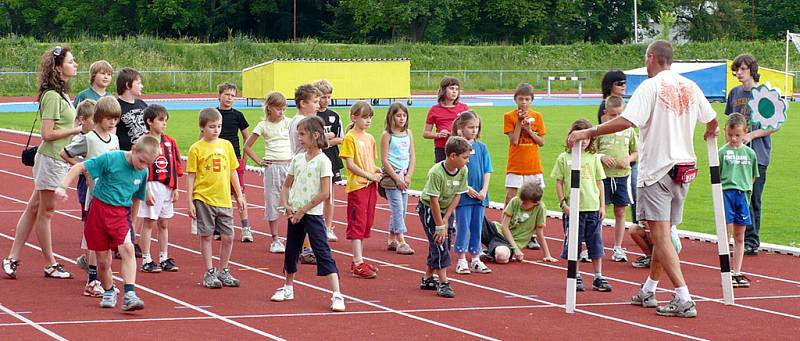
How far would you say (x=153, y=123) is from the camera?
33.7 feet

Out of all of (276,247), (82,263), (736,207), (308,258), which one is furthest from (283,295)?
(736,207)

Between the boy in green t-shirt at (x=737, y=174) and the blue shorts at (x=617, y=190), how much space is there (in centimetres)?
89

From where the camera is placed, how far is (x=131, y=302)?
8.62 metres

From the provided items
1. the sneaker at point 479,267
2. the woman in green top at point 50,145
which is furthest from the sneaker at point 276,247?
the woman in green top at point 50,145

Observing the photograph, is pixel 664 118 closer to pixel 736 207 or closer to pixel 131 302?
pixel 736 207

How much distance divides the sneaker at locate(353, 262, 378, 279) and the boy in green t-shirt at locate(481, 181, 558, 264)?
4.52ft

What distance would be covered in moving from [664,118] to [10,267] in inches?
208

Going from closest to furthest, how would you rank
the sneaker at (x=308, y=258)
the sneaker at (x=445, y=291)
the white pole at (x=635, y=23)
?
the sneaker at (x=445, y=291)
the sneaker at (x=308, y=258)
the white pole at (x=635, y=23)

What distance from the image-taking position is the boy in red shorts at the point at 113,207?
873 cm

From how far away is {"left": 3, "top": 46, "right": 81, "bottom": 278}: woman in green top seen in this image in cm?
988

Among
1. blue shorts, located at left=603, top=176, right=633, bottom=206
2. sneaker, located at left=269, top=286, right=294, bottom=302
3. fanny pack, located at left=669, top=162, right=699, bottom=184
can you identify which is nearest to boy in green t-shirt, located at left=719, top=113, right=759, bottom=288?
blue shorts, located at left=603, top=176, right=633, bottom=206

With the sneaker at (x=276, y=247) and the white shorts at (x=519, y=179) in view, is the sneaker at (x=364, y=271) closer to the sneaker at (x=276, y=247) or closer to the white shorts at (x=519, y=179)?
the sneaker at (x=276, y=247)

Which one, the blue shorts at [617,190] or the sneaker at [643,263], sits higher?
the blue shorts at [617,190]

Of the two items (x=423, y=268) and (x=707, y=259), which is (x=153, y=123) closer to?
(x=423, y=268)
